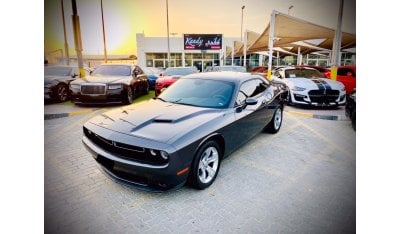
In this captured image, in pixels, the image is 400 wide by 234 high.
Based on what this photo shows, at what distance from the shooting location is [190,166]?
2496mm

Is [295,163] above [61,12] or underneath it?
underneath

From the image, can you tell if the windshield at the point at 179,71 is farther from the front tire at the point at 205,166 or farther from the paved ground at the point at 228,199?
the front tire at the point at 205,166

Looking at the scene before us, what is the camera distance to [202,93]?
3.59 meters

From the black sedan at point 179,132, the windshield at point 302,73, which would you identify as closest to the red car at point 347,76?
the windshield at point 302,73

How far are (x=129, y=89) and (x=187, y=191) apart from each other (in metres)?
6.02

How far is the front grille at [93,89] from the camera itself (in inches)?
282

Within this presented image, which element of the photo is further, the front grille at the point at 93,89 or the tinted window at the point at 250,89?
the front grille at the point at 93,89

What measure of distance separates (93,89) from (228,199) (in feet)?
20.3

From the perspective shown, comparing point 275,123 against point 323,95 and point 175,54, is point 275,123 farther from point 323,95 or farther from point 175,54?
point 175,54

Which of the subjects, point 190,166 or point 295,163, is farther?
point 295,163

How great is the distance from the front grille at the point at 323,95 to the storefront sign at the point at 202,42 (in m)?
23.3

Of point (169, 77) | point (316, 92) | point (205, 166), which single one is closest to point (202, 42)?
point (169, 77)
